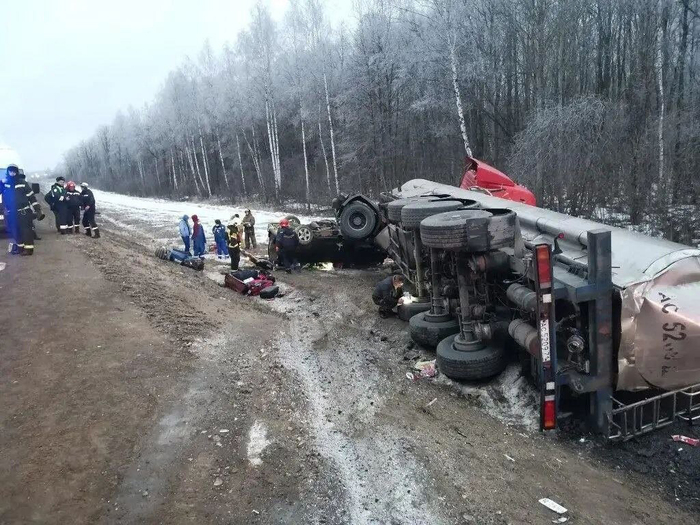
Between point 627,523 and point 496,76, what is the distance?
19792mm

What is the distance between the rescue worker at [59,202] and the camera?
11.7m

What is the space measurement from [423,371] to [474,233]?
1736 millimetres

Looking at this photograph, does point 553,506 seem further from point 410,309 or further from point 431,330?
point 410,309

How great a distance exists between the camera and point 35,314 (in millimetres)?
6496

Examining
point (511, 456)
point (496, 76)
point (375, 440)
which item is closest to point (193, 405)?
point (375, 440)

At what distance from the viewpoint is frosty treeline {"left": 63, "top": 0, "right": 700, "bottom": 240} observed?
483 inches

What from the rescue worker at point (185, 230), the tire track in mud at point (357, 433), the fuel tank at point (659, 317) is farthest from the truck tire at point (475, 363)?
the rescue worker at point (185, 230)

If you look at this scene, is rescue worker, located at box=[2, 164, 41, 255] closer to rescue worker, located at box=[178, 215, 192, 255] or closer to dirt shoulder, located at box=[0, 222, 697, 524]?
dirt shoulder, located at box=[0, 222, 697, 524]

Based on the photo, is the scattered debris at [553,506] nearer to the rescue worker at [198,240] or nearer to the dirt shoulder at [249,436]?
the dirt shoulder at [249,436]

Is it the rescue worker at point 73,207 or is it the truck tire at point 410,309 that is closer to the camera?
the truck tire at point 410,309

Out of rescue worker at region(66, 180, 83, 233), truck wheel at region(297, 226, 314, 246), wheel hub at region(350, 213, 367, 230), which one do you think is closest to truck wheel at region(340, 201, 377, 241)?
wheel hub at region(350, 213, 367, 230)

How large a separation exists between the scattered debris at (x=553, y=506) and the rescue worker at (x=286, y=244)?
8274 millimetres

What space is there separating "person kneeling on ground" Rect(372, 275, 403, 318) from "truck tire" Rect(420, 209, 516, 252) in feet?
9.28

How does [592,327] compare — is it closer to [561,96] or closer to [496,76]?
[561,96]
